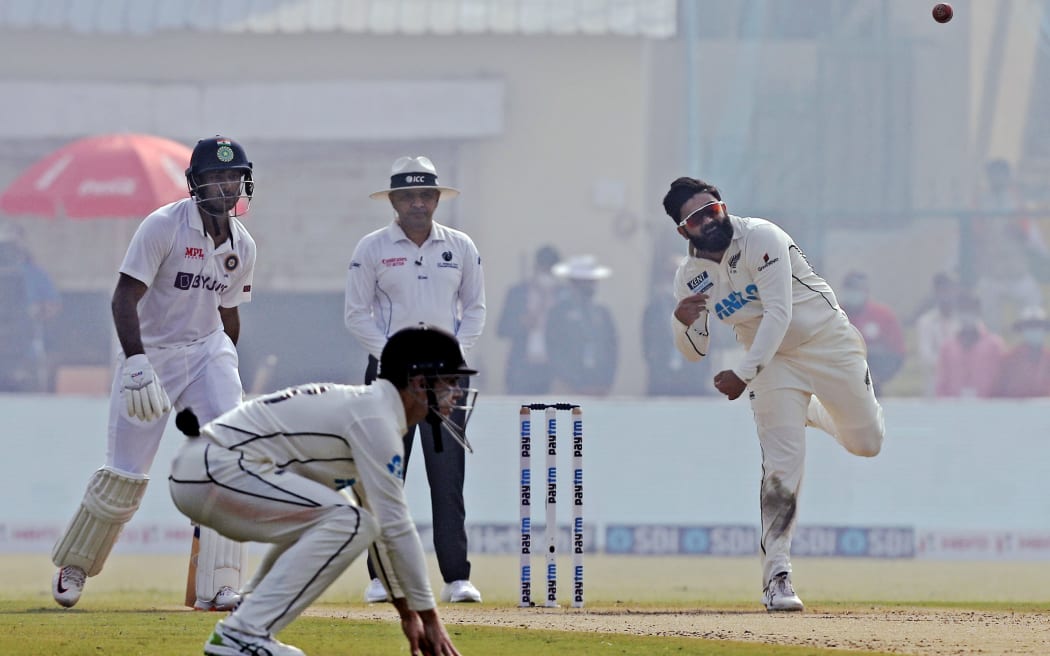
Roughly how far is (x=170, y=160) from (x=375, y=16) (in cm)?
572

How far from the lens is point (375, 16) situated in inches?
797

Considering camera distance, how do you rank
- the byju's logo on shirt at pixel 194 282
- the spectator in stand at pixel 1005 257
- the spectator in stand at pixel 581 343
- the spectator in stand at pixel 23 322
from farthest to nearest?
1. the spectator in stand at pixel 1005 257
2. the spectator in stand at pixel 23 322
3. the spectator in stand at pixel 581 343
4. the byju's logo on shirt at pixel 194 282

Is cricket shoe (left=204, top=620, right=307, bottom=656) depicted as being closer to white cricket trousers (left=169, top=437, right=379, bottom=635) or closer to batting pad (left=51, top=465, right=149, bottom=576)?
white cricket trousers (left=169, top=437, right=379, bottom=635)

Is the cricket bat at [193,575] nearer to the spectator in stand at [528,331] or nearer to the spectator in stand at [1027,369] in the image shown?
the spectator in stand at [528,331]

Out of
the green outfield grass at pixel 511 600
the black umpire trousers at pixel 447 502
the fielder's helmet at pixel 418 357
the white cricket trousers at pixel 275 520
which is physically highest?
the fielder's helmet at pixel 418 357

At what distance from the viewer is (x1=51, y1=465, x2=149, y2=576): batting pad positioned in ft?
23.4

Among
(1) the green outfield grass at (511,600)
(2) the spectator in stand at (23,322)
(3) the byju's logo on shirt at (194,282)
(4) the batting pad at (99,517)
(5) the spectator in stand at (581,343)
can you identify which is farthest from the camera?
(2) the spectator in stand at (23,322)

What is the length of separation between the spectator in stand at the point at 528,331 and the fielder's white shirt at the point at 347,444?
10793mm

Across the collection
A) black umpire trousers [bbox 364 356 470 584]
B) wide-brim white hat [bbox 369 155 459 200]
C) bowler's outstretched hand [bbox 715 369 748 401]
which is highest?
wide-brim white hat [bbox 369 155 459 200]

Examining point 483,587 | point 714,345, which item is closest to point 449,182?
point 714,345

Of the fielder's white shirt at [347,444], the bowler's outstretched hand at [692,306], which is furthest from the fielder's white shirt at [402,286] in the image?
the fielder's white shirt at [347,444]

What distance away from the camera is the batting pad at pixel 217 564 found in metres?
7.32

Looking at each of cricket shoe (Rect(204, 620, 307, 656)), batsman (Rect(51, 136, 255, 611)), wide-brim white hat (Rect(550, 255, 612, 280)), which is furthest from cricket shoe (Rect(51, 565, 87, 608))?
wide-brim white hat (Rect(550, 255, 612, 280))

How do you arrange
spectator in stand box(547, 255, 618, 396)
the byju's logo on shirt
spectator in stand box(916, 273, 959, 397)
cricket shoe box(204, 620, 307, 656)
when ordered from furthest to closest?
1. spectator in stand box(547, 255, 618, 396)
2. spectator in stand box(916, 273, 959, 397)
3. the byju's logo on shirt
4. cricket shoe box(204, 620, 307, 656)
